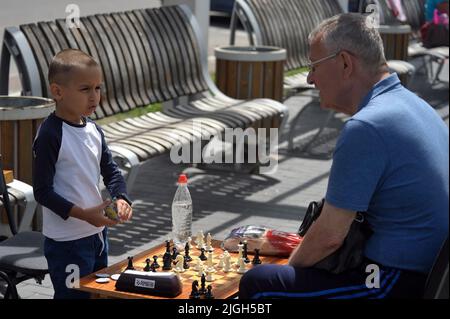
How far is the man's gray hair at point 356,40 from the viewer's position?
3.86 metres

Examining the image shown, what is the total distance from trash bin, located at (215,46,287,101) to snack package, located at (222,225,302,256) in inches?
175

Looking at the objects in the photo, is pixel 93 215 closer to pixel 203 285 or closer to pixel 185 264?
pixel 185 264

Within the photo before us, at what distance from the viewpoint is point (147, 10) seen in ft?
28.0

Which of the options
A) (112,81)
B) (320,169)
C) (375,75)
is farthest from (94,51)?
(375,75)

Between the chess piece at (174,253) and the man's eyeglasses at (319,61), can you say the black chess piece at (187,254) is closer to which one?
the chess piece at (174,253)

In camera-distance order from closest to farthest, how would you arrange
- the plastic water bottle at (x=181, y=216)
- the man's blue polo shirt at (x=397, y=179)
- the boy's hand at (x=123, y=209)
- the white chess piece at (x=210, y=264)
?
the man's blue polo shirt at (x=397, y=179) < the white chess piece at (x=210, y=264) < the boy's hand at (x=123, y=209) < the plastic water bottle at (x=181, y=216)

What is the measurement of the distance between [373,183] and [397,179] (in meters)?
0.09

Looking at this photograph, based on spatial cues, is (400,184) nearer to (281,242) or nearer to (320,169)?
(281,242)

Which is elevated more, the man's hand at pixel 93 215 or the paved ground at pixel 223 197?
the man's hand at pixel 93 215

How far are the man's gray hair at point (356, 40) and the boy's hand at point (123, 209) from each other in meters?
1.16

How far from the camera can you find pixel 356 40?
12.7ft

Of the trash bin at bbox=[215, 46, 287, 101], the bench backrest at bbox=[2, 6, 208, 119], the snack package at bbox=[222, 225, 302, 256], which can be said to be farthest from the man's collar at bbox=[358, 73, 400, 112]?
the trash bin at bbox=[215, 46, 287, 101]

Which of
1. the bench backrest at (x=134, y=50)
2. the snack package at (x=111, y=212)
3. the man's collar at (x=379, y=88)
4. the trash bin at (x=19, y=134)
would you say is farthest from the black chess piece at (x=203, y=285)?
the bench backrest at (x=134, y=50)

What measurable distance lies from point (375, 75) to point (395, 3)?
9498mm
